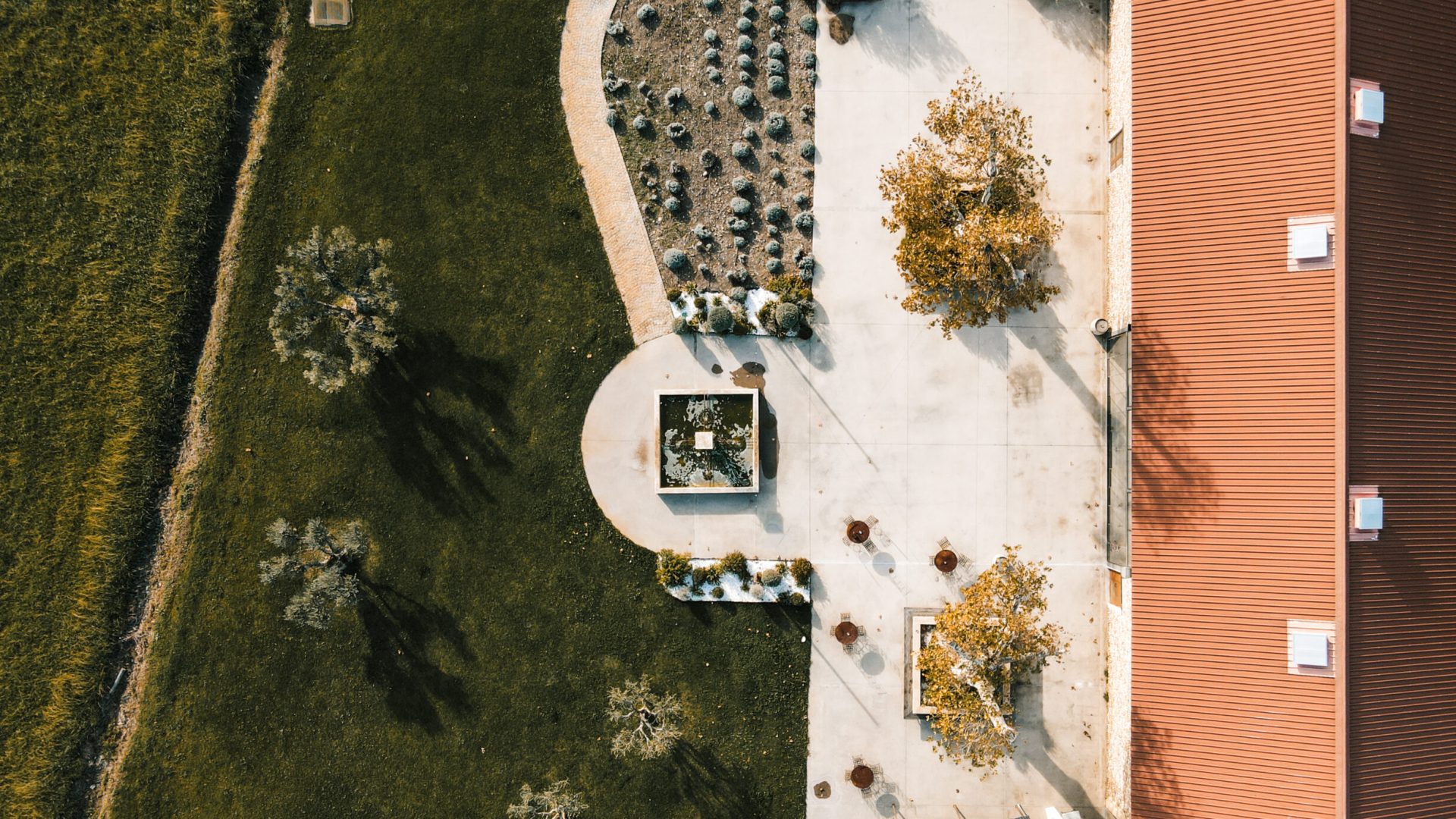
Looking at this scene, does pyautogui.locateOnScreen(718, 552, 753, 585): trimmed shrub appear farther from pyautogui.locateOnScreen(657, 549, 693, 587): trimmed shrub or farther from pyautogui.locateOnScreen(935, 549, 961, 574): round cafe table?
pyautogui.locateOnScreen(935, 549, 961, 574): round cafe table

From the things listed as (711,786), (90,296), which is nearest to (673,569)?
(711,786)

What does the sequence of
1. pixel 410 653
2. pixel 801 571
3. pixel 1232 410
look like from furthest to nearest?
pixel 410 653
pixel 801 571
pixel 1232 410

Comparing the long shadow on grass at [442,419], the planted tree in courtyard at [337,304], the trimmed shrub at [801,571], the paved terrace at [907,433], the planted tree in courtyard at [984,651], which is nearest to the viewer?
the planted tree in courtyard at [984,651]

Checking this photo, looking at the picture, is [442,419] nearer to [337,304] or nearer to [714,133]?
[337,304]

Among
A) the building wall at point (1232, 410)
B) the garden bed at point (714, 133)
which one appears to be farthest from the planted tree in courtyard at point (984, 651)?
the garden bed at point (714, 133)

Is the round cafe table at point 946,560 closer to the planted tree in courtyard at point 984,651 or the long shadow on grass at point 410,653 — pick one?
the planted tree in courtyard at point 984,651

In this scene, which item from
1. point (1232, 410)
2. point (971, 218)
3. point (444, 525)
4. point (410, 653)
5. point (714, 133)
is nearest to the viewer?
point (1232, 410)
